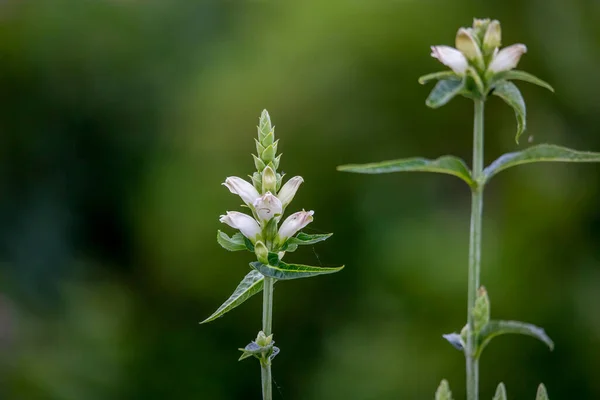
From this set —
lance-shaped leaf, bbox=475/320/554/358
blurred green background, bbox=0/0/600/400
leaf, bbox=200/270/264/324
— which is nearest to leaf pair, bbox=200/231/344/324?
leaf, bbox=200/270/264/324

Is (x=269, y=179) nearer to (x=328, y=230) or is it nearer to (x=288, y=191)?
(x=288, y=191)

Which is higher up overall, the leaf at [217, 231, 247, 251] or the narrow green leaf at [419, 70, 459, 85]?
the narrow green leaf at [419, 70, 459, 85]

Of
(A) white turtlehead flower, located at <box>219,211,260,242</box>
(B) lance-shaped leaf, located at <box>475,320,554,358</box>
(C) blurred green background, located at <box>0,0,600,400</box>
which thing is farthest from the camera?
(C) blurred green background, located at <box>0,0,600,400</box>

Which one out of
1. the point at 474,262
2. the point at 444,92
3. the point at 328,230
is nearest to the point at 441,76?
the point at 444,92

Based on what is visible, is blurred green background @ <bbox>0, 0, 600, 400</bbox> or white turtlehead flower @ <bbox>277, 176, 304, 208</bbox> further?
blurred green background @ <bbox>0, 0, 600, 400</bbox>

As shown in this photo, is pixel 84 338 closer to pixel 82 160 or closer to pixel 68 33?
pixel 82 160

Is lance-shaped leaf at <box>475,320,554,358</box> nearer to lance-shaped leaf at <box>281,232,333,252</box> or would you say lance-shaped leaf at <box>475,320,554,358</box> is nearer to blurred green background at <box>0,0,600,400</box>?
lance-shaped leaf at <box>281,232,333,252</box>

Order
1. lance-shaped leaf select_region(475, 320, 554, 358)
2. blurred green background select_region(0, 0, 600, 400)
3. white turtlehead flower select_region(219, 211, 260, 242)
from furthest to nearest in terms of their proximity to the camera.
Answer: blurred green background select_region(0, 0, 600, 400) → white turtlehead flower select_region(219, 211, 260, 242) → lance-shaped leaf select_region(475, 320, 554, 358)
